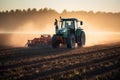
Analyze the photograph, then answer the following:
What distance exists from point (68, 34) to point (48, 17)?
355 ft

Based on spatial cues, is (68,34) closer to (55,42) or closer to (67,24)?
(67,24)

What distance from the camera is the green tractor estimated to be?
71.2 ft

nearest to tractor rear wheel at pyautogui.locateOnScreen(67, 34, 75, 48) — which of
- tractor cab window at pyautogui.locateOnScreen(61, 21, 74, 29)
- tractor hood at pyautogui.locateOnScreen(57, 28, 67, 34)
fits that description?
tractor hood at pyautogui.locateOnScreen(57, 28, 67, 34)

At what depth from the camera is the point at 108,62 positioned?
46.6 feet

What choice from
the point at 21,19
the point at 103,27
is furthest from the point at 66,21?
the point at 21,19

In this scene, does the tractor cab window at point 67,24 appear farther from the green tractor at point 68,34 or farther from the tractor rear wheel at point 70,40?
the tractor rear wheel at point 70,40

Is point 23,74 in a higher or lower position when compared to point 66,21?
lower

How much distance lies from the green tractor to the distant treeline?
310 ft

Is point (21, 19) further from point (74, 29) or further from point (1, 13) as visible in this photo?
point (74, 29)

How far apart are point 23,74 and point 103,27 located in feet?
347

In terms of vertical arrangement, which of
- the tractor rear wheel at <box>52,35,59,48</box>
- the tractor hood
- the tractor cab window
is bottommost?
the tractor rear wheel at <box>52,35,59,48</box>

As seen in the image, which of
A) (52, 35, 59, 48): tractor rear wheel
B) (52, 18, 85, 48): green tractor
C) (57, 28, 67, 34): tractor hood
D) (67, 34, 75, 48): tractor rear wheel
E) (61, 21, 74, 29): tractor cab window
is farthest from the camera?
(61, 21, 74, 29): tractor cab window

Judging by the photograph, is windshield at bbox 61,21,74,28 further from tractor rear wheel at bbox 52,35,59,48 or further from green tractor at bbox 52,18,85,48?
tractor rear wheel at bbox 52,35,59,48

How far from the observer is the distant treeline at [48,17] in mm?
122750
